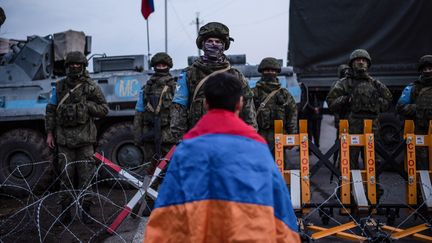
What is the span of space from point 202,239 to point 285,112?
5.18 meters

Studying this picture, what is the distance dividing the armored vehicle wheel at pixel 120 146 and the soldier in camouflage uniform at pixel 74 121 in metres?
2.19

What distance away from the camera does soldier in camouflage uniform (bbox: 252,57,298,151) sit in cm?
715

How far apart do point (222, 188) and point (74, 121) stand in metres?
4.18

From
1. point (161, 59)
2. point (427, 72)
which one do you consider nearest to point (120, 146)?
point (161, 59)

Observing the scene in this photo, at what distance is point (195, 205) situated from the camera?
88.9 inches

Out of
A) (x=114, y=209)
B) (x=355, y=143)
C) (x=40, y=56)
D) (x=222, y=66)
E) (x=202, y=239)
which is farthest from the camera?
(x=40, y=56)

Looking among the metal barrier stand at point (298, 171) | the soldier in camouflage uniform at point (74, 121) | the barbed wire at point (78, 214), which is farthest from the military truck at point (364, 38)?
the soldier in camouflage uniform at point (74, 121)

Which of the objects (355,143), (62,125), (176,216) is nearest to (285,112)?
(355,143)

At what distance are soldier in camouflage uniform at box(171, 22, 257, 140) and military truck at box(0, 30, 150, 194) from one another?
366 cm

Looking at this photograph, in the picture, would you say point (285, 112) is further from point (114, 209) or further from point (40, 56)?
point (40, 56)

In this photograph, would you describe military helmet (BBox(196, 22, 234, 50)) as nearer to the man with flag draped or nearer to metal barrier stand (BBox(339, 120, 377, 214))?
metal barrier stand (BBox(339, 120, 377, 214))

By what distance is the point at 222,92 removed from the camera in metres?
2.38

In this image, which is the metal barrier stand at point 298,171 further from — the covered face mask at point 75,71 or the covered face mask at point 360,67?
the covered face mask at point 75,71

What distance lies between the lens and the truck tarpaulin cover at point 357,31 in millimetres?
9234
